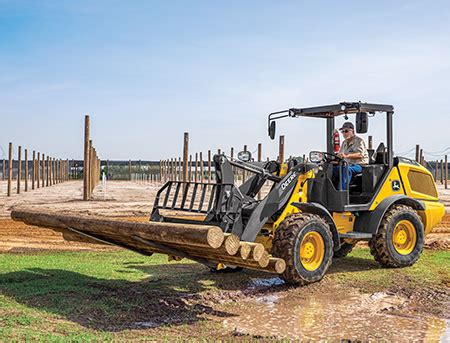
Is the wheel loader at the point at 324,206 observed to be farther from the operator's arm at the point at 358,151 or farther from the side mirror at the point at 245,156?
the operator's arm at the point at 358,151

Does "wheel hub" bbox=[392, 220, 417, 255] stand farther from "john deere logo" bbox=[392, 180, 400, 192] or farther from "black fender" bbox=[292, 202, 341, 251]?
"black fender" bbox=[292, 202, 341, 251]

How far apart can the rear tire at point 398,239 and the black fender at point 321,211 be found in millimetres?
1093

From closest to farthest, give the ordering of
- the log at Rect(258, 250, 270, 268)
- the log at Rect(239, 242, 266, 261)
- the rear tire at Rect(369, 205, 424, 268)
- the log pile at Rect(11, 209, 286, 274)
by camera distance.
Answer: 1. the log pile at Rect(11, 209, 286, 274)
2. the log at Rect(239, 242, 266, 261)
3. the log at Rect(258, 250, 270, 268)
4. the rear tire at Rect(369, 205, 424, 268)

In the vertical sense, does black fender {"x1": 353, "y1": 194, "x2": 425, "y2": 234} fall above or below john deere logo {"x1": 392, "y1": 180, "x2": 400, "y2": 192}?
below

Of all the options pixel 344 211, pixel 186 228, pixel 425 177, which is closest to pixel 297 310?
pixel 186 228

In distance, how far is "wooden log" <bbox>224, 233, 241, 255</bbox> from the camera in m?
6.34

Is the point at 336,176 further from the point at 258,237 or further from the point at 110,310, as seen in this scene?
the point at 110,310

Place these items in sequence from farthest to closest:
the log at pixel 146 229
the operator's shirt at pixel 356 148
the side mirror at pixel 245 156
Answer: the operator's shirt at pixel 356 148, the side mirror at pixel 245 156, the log at pixel 146 229

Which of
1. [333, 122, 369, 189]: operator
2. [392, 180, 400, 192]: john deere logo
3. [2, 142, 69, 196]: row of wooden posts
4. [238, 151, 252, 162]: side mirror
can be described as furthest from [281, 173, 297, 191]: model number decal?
[2, 142, 69, 196]: row of wooden posts

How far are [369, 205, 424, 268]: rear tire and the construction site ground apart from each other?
0.61 ft

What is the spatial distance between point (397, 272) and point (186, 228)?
13.9ft

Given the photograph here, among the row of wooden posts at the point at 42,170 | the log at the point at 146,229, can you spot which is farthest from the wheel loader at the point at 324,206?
the row of wooden posts at the point at 42,170

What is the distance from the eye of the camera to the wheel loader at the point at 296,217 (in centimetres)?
693

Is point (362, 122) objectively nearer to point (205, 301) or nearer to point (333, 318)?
point (333, 318)
